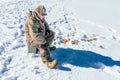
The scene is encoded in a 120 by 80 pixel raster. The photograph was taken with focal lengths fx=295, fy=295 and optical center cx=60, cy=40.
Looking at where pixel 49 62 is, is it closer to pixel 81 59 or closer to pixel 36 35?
pixel 36 35

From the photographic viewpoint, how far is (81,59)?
701 centimetres

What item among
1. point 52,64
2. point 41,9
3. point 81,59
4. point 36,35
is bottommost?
point 81,59

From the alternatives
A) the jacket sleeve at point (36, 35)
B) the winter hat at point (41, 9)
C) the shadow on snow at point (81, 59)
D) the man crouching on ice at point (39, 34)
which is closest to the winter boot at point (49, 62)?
the man crouching on ice at point (39, 34)

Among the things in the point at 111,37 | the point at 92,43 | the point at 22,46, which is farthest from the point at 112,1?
the point at 22,46

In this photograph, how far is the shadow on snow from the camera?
6.74 meters

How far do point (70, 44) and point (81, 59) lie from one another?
985mm

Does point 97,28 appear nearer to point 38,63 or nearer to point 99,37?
point 99,37

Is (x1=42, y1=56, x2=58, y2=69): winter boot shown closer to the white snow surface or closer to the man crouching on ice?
the man crouching on ice

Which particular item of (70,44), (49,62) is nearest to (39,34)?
(49,62)

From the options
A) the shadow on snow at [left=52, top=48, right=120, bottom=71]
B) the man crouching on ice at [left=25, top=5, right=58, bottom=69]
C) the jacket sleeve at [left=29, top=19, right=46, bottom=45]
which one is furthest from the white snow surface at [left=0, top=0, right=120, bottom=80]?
the jacket sleeve at [left=29, top=19, right=46, bottom=45]

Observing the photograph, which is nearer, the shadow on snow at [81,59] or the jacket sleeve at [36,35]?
the jacket sleeve at [36,35]

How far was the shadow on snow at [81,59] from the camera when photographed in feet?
22.1

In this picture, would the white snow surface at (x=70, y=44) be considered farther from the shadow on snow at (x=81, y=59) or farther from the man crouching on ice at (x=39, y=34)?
the man crouching on ice at (x=39, y=34)

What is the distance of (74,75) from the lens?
624cm
